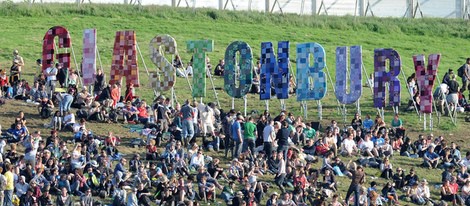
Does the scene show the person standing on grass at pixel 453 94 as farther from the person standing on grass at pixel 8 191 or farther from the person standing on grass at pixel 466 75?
the person standing on grass at pixel 8 191

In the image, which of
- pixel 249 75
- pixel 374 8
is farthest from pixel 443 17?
pixel 249 75

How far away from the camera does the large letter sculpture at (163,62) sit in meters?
55.4

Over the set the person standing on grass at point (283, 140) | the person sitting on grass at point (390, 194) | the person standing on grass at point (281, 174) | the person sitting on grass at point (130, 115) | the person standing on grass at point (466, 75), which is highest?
the person standing on grass at point (466, 75)

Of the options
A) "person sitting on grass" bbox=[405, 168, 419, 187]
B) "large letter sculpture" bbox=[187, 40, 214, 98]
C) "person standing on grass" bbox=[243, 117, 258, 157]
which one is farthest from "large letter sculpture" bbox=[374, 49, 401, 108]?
"person standing on grass" bbox=[243, 117, 258, 157]

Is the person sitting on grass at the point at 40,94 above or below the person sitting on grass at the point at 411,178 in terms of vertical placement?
above

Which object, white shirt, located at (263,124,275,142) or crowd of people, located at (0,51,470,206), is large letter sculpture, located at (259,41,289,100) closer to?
crowd of people, located at (0,51,470,206)

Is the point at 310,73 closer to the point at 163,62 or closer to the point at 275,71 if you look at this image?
the point at 275,71

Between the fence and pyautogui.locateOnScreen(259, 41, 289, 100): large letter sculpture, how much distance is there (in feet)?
90.4

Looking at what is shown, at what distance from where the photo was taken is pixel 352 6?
8812cm

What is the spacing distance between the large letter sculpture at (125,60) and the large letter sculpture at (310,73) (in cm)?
599

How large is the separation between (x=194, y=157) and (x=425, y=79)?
13.3 metres

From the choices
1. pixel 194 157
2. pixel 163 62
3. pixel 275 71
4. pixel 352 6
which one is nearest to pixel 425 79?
pixel 275 71

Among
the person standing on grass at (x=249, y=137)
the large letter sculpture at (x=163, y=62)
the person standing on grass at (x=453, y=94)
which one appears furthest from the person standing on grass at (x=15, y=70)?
the person standing on grass at (x=453, y=94)

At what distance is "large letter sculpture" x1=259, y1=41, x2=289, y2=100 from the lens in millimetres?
55438
